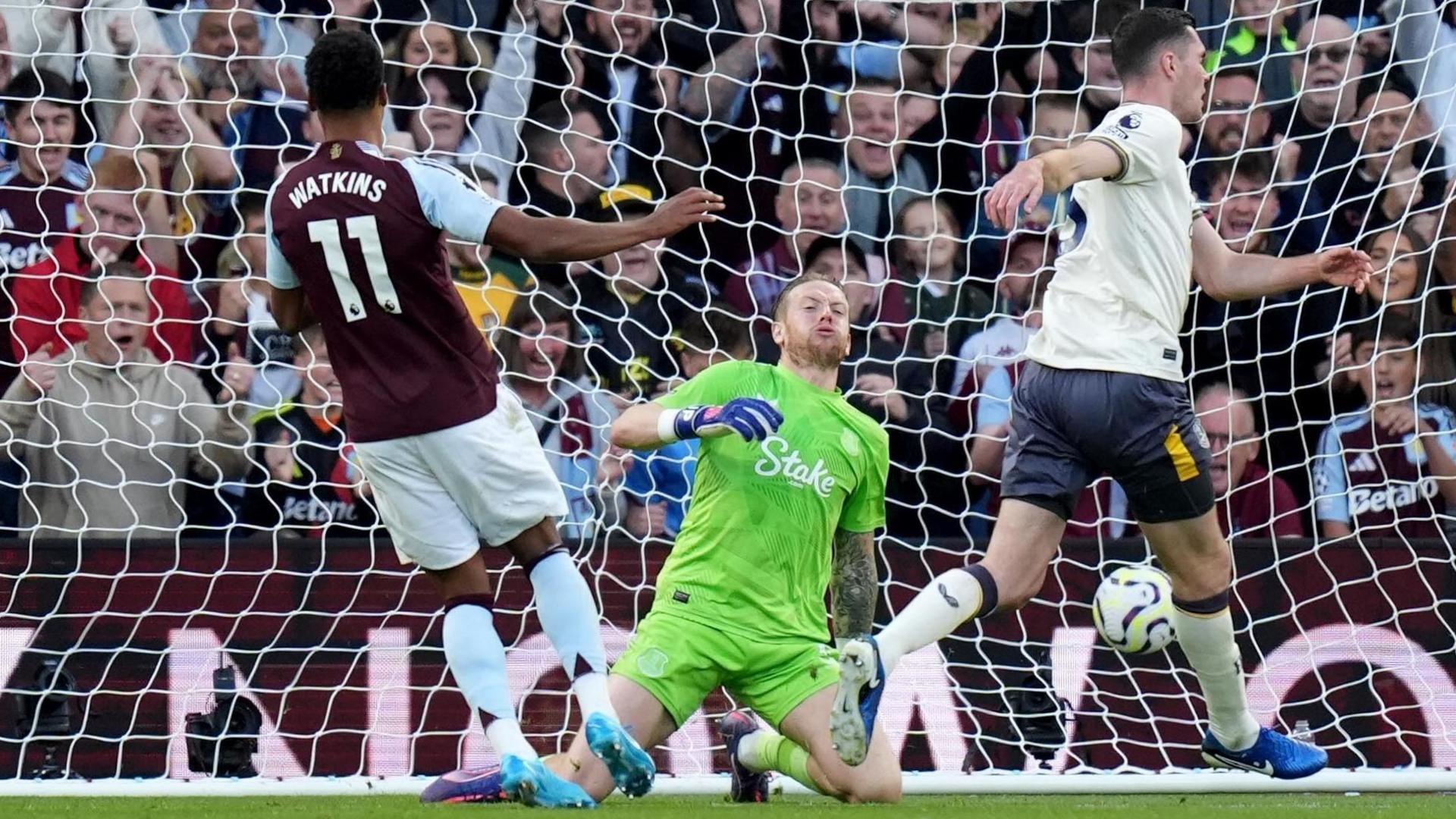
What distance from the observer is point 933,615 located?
5531 mm

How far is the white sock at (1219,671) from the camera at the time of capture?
5.88 metres

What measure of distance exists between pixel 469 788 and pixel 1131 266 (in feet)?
7.77

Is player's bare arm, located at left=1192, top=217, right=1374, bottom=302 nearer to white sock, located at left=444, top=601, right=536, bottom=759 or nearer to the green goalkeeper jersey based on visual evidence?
the green goalkeeper jersey

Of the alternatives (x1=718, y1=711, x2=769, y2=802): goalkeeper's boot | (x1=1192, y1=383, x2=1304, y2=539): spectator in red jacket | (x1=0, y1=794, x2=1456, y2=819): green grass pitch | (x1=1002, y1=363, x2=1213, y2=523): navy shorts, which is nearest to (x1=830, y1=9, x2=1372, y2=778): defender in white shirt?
(x1=1002, y1=363, x2=1213, y2=523): navy shorts

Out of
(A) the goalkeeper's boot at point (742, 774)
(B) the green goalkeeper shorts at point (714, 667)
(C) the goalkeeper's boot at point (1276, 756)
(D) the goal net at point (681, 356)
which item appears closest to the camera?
(C) the goalkeeper's boot at point (1276, 756)

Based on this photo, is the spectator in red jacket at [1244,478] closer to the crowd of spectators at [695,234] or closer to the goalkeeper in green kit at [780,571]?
the crowd of spectators at [695,234]

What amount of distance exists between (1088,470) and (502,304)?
10.7ft

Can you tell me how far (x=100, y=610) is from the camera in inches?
291

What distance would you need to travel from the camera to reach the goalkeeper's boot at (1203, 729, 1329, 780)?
19.7 ft

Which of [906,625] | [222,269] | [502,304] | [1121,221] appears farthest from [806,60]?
[906,625]

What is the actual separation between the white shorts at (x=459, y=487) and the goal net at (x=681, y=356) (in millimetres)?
1777

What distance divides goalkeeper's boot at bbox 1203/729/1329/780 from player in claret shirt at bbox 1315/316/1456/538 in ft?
7.03

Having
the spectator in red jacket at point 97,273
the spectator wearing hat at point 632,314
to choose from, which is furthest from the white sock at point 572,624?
the spectator in red jacket at point 97,273

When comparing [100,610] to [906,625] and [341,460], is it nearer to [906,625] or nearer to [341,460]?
[341,460]
